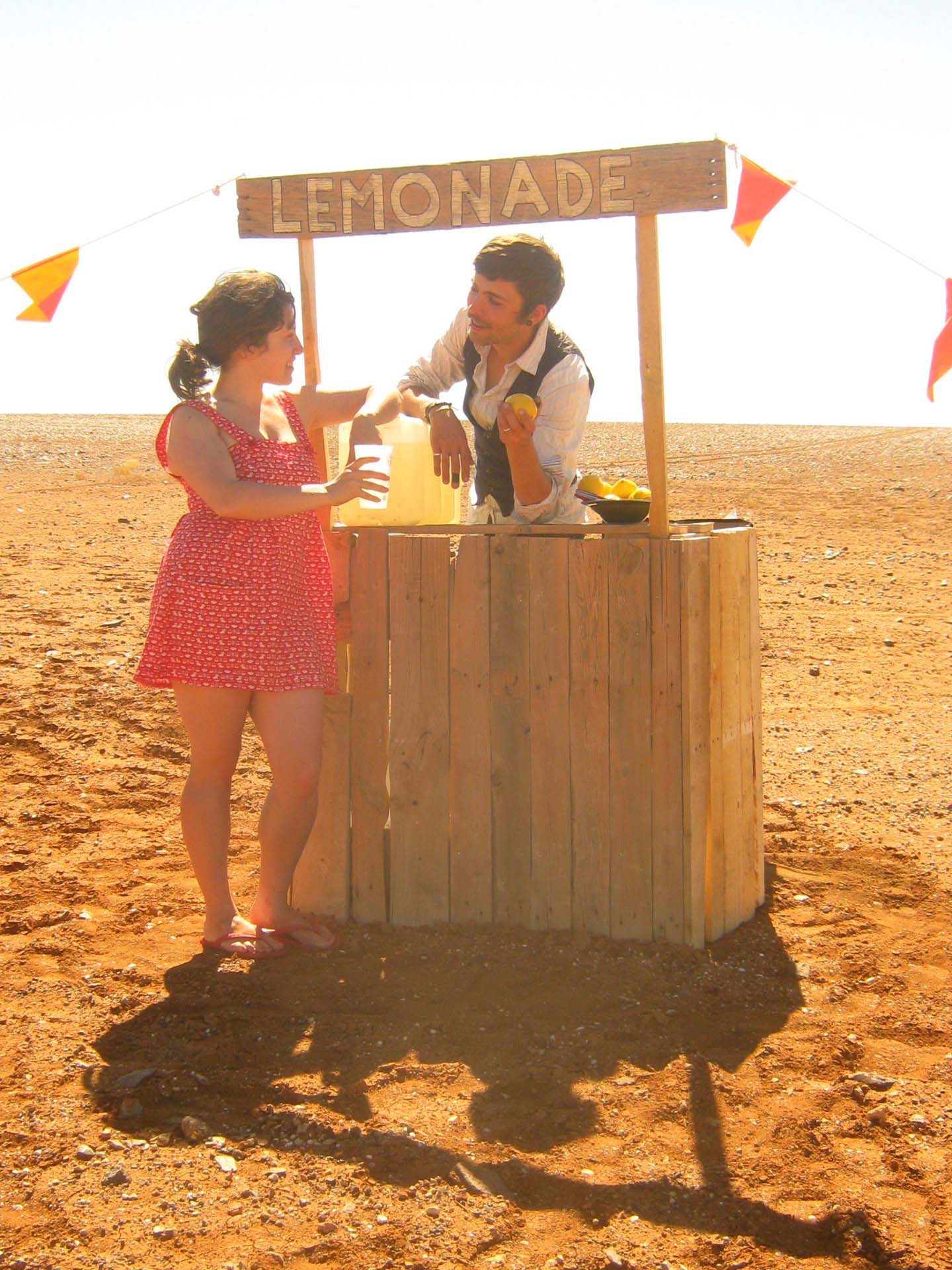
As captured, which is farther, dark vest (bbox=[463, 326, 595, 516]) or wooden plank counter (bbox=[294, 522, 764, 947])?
dark vest (bbox=[463, 326, 595, 516])

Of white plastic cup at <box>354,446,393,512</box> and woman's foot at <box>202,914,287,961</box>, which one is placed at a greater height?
white plastic cup at <box>354,446,393,512</box>

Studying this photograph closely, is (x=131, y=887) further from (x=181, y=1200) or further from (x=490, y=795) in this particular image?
(x=181, y=1200)

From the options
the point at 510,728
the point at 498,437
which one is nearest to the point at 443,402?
the point at 498,437

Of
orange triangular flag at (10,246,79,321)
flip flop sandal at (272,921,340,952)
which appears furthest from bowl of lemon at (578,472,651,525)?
orange triangular flag at (10,246,79,321)

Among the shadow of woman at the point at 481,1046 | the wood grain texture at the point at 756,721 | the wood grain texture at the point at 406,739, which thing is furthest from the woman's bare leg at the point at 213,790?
the wood grain texture at the point at 756,721

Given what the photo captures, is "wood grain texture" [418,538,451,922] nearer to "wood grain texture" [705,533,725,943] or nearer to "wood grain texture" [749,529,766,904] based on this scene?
"wood grain texture" [705,533,725,943]

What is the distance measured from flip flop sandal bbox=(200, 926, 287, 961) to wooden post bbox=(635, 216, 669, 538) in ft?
5.31

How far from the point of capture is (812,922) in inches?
152

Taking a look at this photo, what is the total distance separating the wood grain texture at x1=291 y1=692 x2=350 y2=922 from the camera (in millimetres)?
3719

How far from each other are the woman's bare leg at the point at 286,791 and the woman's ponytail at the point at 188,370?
32.1 inches

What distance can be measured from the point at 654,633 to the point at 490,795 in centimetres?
68

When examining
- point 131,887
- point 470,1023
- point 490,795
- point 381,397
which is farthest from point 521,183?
point 131,887

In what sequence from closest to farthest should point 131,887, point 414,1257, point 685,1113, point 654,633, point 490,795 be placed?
point 414,1257
point 685,1113
point 654,633
point 490,795
point 131,887

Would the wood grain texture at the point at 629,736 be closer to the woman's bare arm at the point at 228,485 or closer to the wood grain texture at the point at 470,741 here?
the wood grain texture at the point at 470,741
